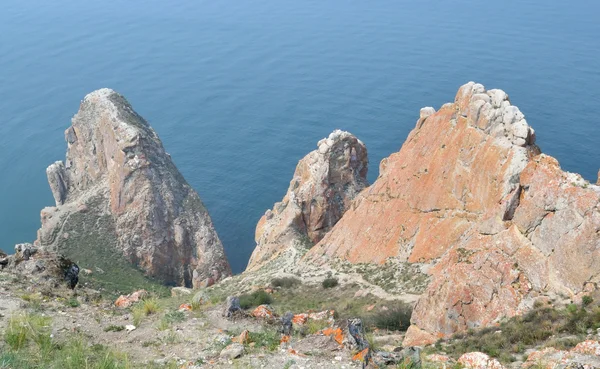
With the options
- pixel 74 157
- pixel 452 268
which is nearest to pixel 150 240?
pixel 74 157

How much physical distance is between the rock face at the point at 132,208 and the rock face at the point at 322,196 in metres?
15.4

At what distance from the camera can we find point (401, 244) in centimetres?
5544

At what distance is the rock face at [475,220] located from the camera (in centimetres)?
3456

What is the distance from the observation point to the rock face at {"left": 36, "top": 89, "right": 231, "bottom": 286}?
89.9m

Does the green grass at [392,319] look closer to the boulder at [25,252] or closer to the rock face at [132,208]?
the boulder at [25,252]

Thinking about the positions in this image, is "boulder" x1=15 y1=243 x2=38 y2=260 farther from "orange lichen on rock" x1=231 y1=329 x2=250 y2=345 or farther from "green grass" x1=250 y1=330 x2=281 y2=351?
"green grass" x1=250 y1=330 x2=281 y2=351

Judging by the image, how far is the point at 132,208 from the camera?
91.6 meters

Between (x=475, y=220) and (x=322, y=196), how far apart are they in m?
36.9

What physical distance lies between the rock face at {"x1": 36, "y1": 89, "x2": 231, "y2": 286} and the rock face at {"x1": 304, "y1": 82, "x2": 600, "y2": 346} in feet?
114

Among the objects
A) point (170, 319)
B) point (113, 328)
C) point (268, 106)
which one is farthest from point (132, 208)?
point (268, 106)

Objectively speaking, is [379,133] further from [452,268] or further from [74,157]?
[452,268]

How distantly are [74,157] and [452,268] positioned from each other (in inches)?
3342

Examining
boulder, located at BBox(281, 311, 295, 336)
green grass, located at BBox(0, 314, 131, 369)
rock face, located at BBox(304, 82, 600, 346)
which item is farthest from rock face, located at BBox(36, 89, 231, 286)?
boulder, located at BBox(281, 311, 295, 336)

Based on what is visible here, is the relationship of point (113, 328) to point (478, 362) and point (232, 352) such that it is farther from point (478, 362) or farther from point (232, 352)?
point (478, 362)
